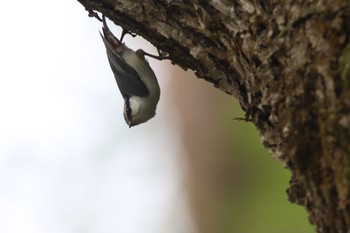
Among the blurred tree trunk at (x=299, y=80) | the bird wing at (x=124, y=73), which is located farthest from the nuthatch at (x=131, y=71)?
the blurred tree trunk at (x=299, y=80)


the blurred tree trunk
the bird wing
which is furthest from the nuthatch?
the blurred tree trunk

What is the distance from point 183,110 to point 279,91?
440 centimetres

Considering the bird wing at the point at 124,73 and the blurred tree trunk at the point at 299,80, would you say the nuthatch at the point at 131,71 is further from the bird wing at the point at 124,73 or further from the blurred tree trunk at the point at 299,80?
the blurred tree trunk at the point at 299,80

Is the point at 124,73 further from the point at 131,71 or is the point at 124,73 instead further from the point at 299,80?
the point at 299,80

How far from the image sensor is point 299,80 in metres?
1.75

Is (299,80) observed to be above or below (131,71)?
below

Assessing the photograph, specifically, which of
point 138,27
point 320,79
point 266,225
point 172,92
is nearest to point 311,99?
point 320,79

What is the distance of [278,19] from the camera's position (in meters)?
1.82

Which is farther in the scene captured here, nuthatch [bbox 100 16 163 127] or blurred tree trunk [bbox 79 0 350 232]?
nuthatch [bbox 100 16 163 127]

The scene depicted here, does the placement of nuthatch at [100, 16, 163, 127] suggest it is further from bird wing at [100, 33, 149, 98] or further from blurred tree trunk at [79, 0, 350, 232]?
blurred tree trunk at [79, 0, 350, 232]

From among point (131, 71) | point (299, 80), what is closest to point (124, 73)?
point (131, 71)

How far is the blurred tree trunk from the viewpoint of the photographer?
169cm

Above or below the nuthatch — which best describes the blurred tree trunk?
below

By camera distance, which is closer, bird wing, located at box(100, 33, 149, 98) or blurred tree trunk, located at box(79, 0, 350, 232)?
blurred tree trunk, located at box(79, 0, 350, 232)
